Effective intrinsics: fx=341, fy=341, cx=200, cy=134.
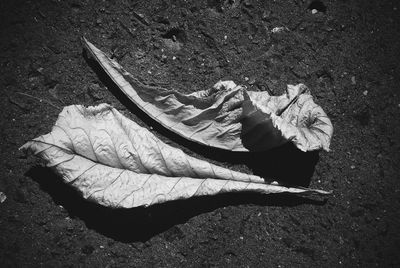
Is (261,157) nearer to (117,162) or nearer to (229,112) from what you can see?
(229,112)

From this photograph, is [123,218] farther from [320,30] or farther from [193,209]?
[320,30]

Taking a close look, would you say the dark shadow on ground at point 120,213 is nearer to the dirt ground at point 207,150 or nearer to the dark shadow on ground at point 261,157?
the dirt ground at point 207,150

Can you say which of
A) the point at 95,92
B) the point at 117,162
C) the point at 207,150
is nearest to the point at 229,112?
the point at 207,150

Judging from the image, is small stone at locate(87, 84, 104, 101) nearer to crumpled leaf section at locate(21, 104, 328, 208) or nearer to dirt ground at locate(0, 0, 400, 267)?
dirt ground at locate(0, 0, 400, 267)

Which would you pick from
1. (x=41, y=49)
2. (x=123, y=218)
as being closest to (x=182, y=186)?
(x=123, y=218)

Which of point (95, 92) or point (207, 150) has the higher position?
point (95, 92)

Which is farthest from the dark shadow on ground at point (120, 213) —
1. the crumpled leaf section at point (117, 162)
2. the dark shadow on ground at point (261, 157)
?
the dark shadow on ground at point (261, 157)

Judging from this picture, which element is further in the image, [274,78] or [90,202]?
[274,78]
